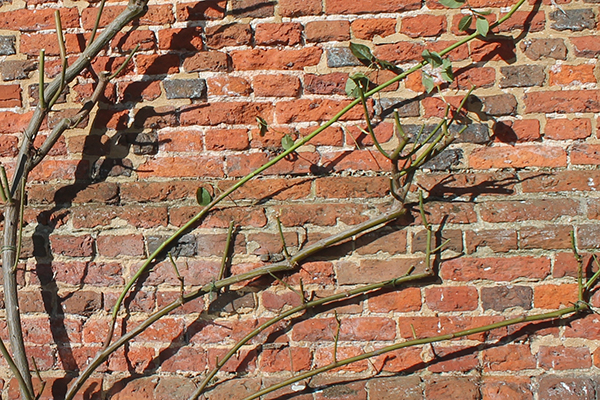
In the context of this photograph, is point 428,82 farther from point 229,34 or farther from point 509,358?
point 509,358

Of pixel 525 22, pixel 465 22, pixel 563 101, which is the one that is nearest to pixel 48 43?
pixel 465 22

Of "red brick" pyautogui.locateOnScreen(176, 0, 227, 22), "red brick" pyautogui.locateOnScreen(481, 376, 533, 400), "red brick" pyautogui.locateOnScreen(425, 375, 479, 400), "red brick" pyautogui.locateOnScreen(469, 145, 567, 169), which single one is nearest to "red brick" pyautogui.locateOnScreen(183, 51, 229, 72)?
"red brick" pyautogui.locateOnScreen(176, 0, 227, 22)

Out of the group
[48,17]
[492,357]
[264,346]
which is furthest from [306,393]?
[48,17]

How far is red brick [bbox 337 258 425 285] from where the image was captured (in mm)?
1814

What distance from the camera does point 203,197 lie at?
1.80 m

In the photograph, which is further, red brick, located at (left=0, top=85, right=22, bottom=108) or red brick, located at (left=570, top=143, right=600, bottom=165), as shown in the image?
red brick, located at (left=0, top=85, right=22, bottom=108)

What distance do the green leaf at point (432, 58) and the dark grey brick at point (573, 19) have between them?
1.28ft

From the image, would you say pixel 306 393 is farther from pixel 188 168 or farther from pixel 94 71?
pixel 94 71

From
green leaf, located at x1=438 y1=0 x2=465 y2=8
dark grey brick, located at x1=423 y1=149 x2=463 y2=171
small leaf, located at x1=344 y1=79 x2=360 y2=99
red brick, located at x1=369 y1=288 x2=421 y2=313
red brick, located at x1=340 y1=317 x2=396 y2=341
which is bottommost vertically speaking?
red brick, located at x1=340 y1=317 x2=396 y2=341

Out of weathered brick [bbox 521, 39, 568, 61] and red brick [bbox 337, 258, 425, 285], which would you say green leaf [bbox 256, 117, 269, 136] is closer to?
red brick [bbox 337, 258, 425, 285]

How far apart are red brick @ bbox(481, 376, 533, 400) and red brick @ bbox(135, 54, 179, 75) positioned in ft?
4.68

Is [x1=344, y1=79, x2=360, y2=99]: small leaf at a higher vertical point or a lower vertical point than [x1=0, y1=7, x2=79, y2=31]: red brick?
lower

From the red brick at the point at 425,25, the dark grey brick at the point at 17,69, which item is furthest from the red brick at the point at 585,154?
the dark grey brick at the point at 17,69

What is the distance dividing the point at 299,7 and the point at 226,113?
0.41 metres
